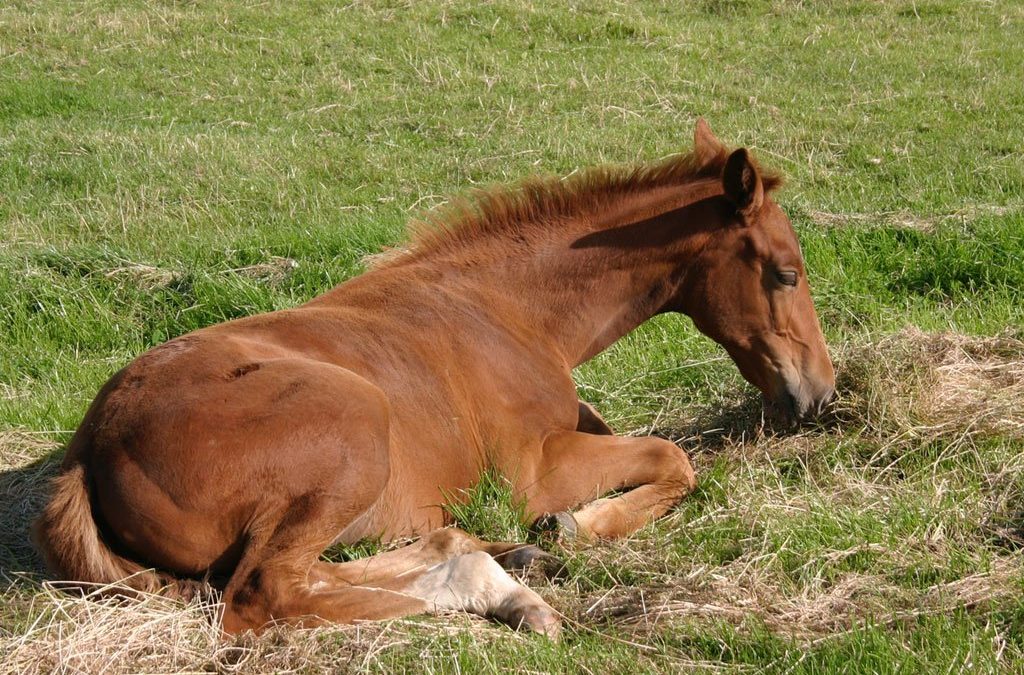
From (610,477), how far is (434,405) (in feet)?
2.78

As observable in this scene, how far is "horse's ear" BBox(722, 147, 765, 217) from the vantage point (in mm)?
4871

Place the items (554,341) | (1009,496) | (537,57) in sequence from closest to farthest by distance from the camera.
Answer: (1009,496), (554,341), (537,57)

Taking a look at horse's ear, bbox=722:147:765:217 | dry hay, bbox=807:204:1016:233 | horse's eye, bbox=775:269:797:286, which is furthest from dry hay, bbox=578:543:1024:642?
dry hay, bbox=807:204:1016:233

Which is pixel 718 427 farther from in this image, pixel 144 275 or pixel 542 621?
pixel 144 275

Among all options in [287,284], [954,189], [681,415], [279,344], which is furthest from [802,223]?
[279,344]

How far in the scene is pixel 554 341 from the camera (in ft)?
17.0

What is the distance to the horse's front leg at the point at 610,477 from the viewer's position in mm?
4879

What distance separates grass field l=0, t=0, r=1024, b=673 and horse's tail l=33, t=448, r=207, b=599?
100 millimetres

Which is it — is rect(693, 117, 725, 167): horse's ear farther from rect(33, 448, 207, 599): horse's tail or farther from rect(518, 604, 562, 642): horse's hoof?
rect(33, 448, 207, 599): horse's tail

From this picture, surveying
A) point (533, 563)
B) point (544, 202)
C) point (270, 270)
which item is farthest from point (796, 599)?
point (270, 270)

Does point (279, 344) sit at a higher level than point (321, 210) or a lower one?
higher

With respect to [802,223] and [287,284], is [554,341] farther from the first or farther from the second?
[802,223]

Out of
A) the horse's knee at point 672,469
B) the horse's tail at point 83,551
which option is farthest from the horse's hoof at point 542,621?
the horse's knee at point 672,469

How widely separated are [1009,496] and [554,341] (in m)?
1.98
